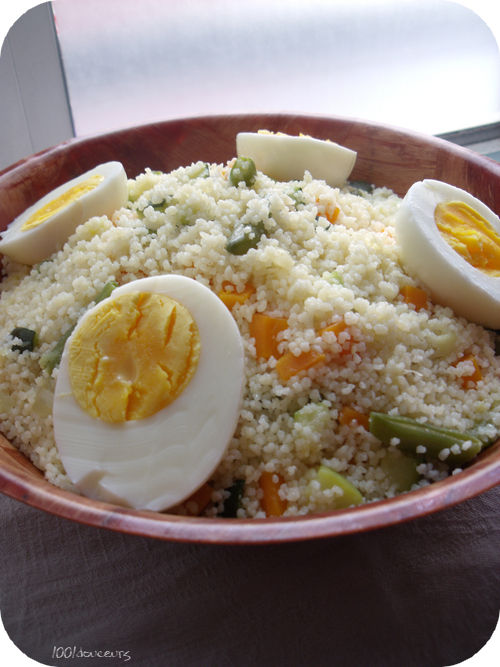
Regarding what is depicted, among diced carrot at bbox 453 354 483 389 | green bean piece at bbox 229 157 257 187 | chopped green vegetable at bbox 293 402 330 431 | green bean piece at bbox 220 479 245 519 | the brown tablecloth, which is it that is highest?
green bean piece at bbox 229 157 257 187

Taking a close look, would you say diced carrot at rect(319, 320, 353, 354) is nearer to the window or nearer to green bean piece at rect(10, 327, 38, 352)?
green bean piece at rect(10, 327, 38, 352)

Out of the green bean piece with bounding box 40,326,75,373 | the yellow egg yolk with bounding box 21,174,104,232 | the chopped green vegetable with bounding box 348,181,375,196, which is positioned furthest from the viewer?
the chopped green vegetable with bounding box 348,181,375,196

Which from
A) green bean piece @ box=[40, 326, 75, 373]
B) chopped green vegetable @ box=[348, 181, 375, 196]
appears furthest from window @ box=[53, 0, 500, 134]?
green bean piece @ box=[40, 326, 75, 373]

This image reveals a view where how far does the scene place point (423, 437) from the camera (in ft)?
5.38

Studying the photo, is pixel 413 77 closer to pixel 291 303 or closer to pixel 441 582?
pixel 291 303

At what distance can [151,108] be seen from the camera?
11.5 feet

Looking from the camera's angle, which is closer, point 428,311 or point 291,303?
point 291,303

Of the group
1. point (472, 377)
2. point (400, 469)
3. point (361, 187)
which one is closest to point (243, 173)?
point (361, 187)

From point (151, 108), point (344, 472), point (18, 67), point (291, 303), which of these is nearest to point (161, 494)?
point (344, 472)

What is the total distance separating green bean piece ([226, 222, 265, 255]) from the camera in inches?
73.0

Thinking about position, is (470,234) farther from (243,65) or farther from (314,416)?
(243,65)

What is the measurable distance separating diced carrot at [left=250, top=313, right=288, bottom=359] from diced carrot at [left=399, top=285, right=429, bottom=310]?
421 millimetres

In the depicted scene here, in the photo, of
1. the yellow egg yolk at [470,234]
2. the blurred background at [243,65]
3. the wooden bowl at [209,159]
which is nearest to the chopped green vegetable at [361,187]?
the wooden bowl at [209,159]

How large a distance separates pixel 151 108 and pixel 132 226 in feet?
5.65
